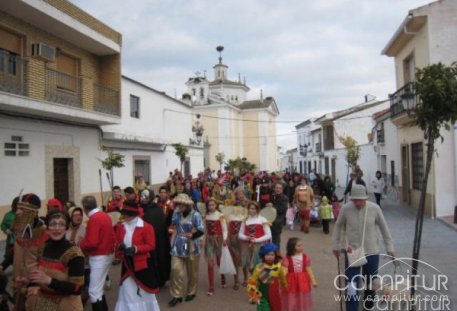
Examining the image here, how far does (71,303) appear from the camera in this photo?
3496mm

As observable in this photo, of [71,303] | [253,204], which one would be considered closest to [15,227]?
[71,303]

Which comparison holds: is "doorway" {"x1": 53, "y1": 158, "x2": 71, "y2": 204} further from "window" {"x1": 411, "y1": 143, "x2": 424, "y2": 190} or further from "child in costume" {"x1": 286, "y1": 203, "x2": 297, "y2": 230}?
"window" {"x1": 411, "y1": 143, "x2": 424, "y2": 190}

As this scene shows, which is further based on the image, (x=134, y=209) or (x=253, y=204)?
(x=253, y=204)

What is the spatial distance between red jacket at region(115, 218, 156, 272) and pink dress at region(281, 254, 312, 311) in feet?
5.44

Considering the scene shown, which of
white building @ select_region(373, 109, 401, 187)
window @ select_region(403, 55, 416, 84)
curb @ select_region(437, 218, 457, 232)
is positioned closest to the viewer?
curb @ select_region(437, 218, 457, 232)

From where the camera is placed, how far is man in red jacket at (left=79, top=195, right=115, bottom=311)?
5070 mm

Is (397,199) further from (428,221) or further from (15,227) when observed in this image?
(15,227)

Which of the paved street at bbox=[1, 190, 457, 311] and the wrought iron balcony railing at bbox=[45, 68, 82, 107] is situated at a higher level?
the wrought iron balcony railing at bbox=[45, 68, 82, 107]

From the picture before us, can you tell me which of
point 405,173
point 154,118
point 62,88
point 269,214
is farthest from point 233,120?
point 269,214

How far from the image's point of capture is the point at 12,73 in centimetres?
1172

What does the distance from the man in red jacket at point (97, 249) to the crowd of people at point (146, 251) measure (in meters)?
0.01

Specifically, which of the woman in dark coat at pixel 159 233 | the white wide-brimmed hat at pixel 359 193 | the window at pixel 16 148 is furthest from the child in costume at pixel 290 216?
the window at pixel 16 148

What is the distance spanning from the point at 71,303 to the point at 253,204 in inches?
152

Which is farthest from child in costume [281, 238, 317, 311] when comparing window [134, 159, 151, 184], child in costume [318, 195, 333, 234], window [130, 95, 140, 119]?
window [130, 95, 140, 119]
